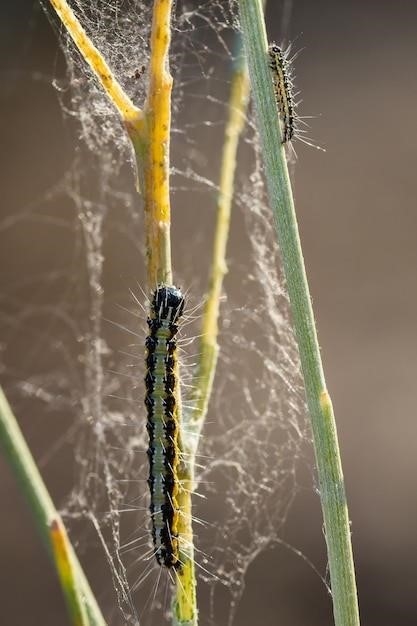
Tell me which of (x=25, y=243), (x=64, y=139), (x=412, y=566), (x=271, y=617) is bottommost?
(x=271, y=617)

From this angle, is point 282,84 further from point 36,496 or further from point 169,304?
point 36,496

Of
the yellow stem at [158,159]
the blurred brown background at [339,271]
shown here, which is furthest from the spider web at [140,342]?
the yellow stem at [158,159]

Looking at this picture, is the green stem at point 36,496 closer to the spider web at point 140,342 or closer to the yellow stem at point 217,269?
the yellow stem at point 217,269

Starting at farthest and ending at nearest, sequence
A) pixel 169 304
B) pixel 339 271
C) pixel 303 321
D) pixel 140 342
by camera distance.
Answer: pixel 339 271 < pixel 140 342 < pixel 169 304 < pixel 303 321

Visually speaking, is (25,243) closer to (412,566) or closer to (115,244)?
(115,244)

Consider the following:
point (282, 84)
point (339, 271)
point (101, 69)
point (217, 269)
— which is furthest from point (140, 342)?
point (339, 271)

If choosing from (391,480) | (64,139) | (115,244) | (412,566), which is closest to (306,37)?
(64,139)
